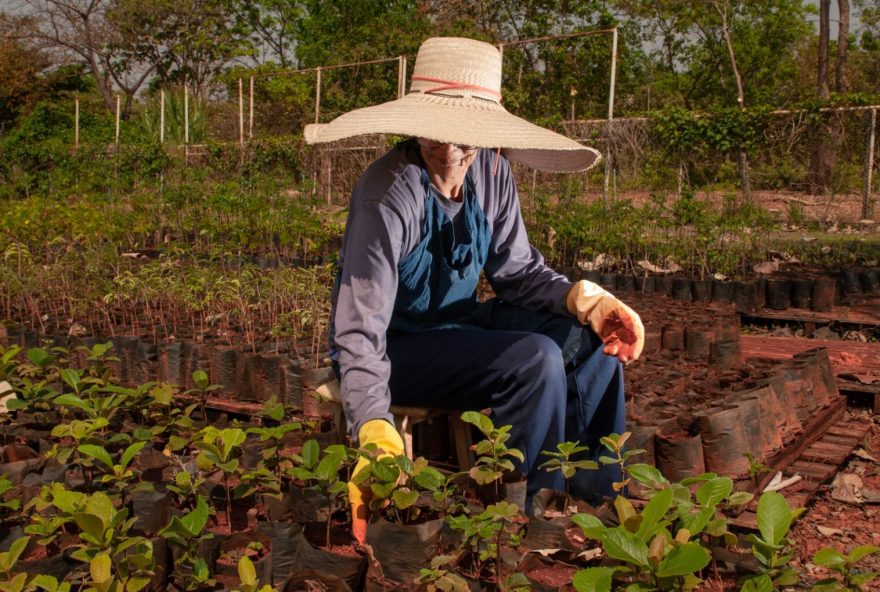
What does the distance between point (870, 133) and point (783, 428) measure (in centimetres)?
897

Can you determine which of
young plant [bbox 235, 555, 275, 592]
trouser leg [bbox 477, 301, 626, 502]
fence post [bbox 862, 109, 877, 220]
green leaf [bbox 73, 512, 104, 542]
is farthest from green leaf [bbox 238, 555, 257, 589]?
fence post [bbox 862, 109, 877, 220]

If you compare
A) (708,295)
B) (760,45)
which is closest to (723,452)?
(708,295)

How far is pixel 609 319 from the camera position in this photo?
2.57 m

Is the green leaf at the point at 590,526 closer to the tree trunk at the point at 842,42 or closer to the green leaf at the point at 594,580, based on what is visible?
the green leaf at the point at 594,580

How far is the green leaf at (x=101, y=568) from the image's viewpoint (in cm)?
160

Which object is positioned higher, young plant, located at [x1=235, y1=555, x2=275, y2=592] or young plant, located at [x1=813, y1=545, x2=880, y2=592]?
young plant, located at [x1=813, y1=545, x2=880, y2=592]

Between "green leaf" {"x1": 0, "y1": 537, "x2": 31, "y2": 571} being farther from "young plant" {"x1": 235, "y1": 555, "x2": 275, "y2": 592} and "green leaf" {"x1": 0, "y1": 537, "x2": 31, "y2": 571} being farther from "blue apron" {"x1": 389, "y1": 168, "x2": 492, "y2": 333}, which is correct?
"blue apron" {"x1": 389, "y1": 168, "x2": 492, "y2": 333}

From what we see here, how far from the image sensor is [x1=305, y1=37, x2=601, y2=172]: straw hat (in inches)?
90.5

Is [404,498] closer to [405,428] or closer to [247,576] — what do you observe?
[247,576]

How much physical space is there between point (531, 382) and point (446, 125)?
72 centimetres

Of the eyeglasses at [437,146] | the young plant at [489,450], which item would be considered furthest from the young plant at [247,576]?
the eyeglasses at [437,146]

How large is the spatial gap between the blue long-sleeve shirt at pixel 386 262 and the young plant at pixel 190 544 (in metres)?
0.50

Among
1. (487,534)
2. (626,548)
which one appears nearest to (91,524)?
(487,534)

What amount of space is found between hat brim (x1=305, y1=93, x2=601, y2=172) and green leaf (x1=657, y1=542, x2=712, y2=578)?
115cm
